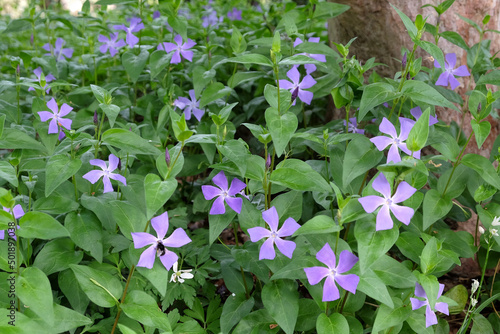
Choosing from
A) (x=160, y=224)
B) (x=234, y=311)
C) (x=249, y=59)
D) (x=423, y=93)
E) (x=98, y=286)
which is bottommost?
(x=234, y=311)

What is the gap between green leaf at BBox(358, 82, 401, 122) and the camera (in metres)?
1.67

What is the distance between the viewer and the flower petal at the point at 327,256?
1438 mm

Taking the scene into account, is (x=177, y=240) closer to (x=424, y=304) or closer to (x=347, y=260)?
(x=347, y=260)

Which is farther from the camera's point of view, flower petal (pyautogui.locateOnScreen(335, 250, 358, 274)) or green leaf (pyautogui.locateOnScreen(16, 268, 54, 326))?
flower petal (pyautogui.locateOnScreen(335, 250, 358, 274))

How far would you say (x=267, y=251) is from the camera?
155 cm

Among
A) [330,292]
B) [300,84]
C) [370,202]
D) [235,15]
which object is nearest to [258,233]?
[330,292]

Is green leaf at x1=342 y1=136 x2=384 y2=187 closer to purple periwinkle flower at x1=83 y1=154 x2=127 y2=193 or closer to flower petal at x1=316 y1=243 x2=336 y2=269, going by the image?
flower petal at x1=316 y1=243 x2=336 y2=269

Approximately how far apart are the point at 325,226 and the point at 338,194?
0.34ft

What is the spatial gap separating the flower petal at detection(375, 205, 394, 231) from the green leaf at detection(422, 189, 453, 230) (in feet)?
1.59

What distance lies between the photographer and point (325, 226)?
1.37 metres

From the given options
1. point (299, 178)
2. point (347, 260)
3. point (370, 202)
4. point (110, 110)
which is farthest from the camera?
point (110, 110)

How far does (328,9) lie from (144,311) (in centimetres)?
182

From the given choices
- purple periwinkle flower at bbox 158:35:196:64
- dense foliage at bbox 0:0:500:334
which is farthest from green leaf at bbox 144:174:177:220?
purple periwinkle flower at bbox 158:35:196:64

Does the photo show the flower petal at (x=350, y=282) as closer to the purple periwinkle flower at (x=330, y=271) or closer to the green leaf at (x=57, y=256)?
the purple periwinkle flower at (x=330, y=271)
